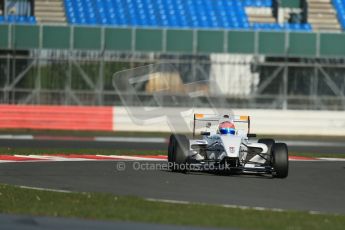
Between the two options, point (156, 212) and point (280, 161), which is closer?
point (156, 212)

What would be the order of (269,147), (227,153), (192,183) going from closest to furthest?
(192,183), (227,153), (269,147)

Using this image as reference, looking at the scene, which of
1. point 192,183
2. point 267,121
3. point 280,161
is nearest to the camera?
point 192,183

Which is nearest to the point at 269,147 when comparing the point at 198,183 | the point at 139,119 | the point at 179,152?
the point at 179,152

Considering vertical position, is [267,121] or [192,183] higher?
[192,183]

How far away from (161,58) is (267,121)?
12.8 ft

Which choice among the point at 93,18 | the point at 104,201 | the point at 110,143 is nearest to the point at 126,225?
the point at 104,201

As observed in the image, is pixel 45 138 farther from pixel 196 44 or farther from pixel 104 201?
pixel 104 201

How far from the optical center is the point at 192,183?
1258cm

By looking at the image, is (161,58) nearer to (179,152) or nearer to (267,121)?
(267,121)

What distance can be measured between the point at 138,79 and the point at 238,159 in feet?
46.5

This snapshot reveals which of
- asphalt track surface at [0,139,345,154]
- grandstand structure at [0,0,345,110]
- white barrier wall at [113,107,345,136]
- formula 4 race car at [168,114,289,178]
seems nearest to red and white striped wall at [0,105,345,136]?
white barrier wall at [113,107,345,136]

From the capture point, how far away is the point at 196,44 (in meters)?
29.4

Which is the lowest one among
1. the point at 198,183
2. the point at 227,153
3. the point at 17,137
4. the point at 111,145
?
the point at 17,137

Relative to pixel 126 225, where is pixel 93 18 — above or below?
above
